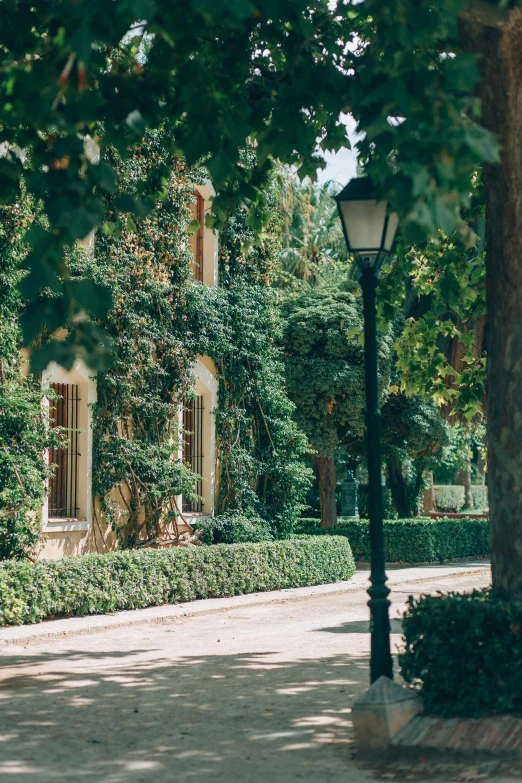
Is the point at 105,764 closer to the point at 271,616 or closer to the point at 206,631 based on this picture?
the point at 206,631

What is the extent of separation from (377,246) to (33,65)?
3.08 metres

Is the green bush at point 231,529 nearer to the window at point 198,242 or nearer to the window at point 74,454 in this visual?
the window at point 74,454

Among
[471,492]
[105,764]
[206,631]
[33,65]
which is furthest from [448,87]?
[471,492]

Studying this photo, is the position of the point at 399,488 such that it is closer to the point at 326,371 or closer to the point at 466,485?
the point at 326,371

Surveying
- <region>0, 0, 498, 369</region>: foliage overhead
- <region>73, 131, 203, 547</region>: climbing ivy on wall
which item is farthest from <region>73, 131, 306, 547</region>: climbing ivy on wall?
<region>0, 0, 498, 369</region>: foliage overhead

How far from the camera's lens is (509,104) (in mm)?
7492

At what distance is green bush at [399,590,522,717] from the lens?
6.52 m

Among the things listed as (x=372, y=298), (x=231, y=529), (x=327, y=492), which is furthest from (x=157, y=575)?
(x=327, y=492)

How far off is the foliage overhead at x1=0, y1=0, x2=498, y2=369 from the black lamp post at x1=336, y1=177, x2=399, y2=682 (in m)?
0.73

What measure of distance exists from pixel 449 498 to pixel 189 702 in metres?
51.4

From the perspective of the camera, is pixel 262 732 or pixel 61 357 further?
pixel 262 732

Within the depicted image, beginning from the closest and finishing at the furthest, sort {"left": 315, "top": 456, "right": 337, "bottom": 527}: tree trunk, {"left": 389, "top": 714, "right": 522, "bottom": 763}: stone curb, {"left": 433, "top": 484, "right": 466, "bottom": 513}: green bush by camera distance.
Result: {"left": 389, "top": 714, "right": 522, "bottom": 763}: stone curb < {"left": 315, "top": 456, "right": 337, "bottom": 527}: tree trunk < {"left": 433, "top": 484, "right": 466, "bottom": 513}: green bush

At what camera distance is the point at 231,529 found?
18922 millimetres

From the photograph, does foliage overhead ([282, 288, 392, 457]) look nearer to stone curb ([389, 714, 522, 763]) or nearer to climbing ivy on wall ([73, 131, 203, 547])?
climbing ivy on wall ([73, 131, 203, 547])
